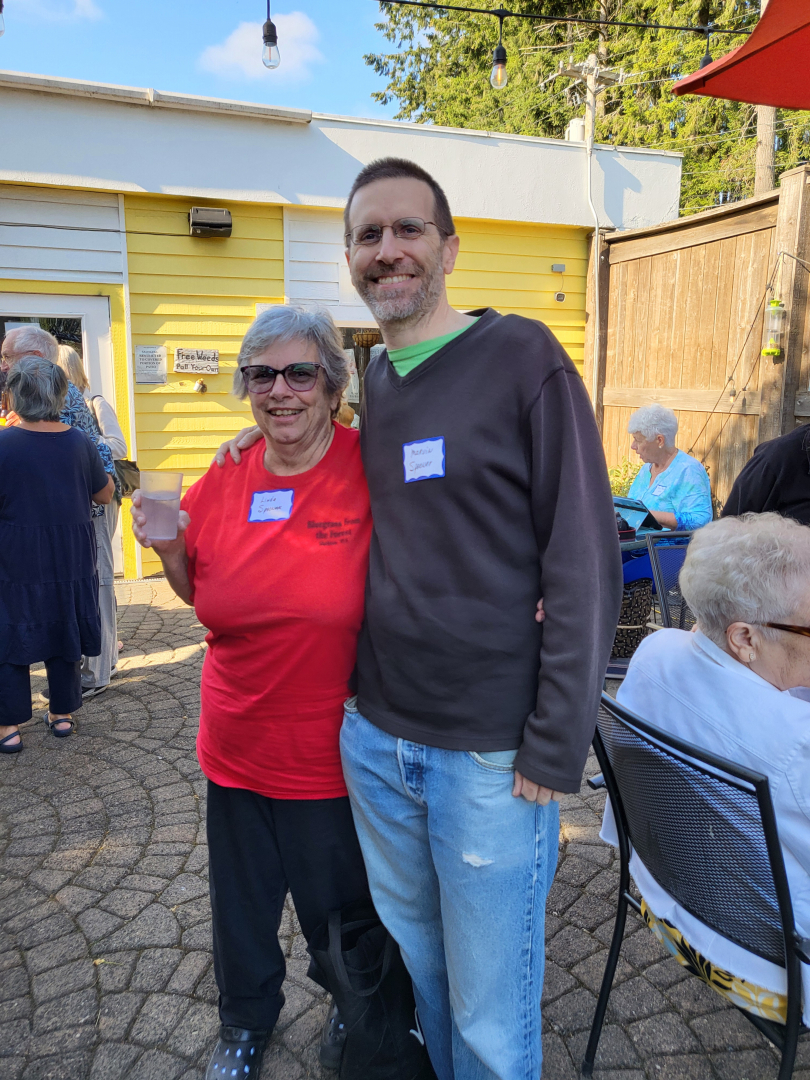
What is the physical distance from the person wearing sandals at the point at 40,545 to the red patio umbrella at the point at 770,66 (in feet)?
11.0

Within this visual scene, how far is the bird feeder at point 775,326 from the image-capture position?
578cm

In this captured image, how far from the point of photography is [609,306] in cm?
816

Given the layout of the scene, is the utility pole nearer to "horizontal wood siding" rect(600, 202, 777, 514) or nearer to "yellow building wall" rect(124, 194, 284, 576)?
"horizontal wood siding" rect(600, 202, 777, 514)

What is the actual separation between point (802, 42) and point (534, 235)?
510cm

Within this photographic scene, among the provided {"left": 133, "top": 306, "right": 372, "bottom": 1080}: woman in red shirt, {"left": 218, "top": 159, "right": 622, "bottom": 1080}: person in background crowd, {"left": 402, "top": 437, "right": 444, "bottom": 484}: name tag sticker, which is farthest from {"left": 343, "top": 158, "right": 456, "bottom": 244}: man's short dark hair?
{"left": 402, "top": 437, "right": 444, "bottom": 484}: name tag sticker

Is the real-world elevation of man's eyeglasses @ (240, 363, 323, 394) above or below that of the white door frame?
below

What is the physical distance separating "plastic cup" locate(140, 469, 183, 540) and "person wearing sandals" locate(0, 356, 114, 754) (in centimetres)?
223

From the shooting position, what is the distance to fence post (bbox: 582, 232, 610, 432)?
8.09 metres

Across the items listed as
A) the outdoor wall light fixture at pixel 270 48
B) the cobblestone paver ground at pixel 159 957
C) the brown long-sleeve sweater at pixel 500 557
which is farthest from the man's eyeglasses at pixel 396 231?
the outdoor wall light fixture at pixel 270 48

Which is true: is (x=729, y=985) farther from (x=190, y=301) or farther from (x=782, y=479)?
(x=190, y=301)

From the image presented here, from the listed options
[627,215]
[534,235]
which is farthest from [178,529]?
[627,215]

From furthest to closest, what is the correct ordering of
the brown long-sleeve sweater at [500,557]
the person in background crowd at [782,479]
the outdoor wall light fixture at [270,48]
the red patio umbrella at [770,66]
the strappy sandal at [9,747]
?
the outdoor wall light fixture at [270,48]
the strappy sandal at [9,747]
the red patio umbrella at [770,66]
the person in background crowd at [782,479]
the brown long-sleeve sweater at [500,557]

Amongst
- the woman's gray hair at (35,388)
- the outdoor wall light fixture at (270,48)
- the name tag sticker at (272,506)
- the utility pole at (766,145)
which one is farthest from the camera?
the utility pole at (766,145)

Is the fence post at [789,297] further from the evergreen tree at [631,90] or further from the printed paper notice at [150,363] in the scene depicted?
the evergreen tree at [631,90]
